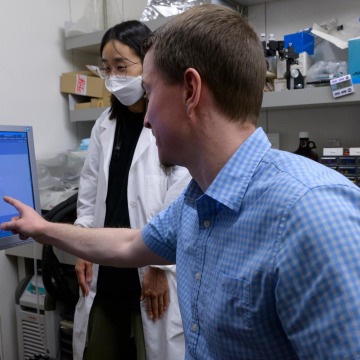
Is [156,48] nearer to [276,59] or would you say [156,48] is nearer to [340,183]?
[340,183]

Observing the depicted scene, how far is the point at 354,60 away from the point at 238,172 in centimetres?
108

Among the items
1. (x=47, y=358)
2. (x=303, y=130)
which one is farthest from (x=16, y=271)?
(x=303, y=130)

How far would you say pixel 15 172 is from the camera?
1.04 m

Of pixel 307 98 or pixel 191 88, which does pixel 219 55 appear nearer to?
pixel 191 88

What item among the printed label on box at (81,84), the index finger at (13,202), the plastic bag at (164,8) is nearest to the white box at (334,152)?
the plastic bag at (164,8)

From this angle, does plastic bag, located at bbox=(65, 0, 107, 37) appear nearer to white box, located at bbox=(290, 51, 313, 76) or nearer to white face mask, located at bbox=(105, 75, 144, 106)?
white face mask, located at bbox=(105, 75, 144, 106)

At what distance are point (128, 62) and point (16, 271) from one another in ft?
4.04

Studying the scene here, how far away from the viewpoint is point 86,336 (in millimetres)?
1386

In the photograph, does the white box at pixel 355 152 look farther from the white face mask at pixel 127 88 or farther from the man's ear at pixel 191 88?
the man's ear at pixel 191 88

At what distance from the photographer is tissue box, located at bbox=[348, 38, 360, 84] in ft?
4.71

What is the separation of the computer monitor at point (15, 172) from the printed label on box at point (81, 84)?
109cm

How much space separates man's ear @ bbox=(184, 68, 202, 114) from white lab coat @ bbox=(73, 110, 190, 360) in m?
0.63

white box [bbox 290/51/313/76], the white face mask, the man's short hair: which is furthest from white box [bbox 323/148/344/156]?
the man's short hair

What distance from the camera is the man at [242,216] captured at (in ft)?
1.47
